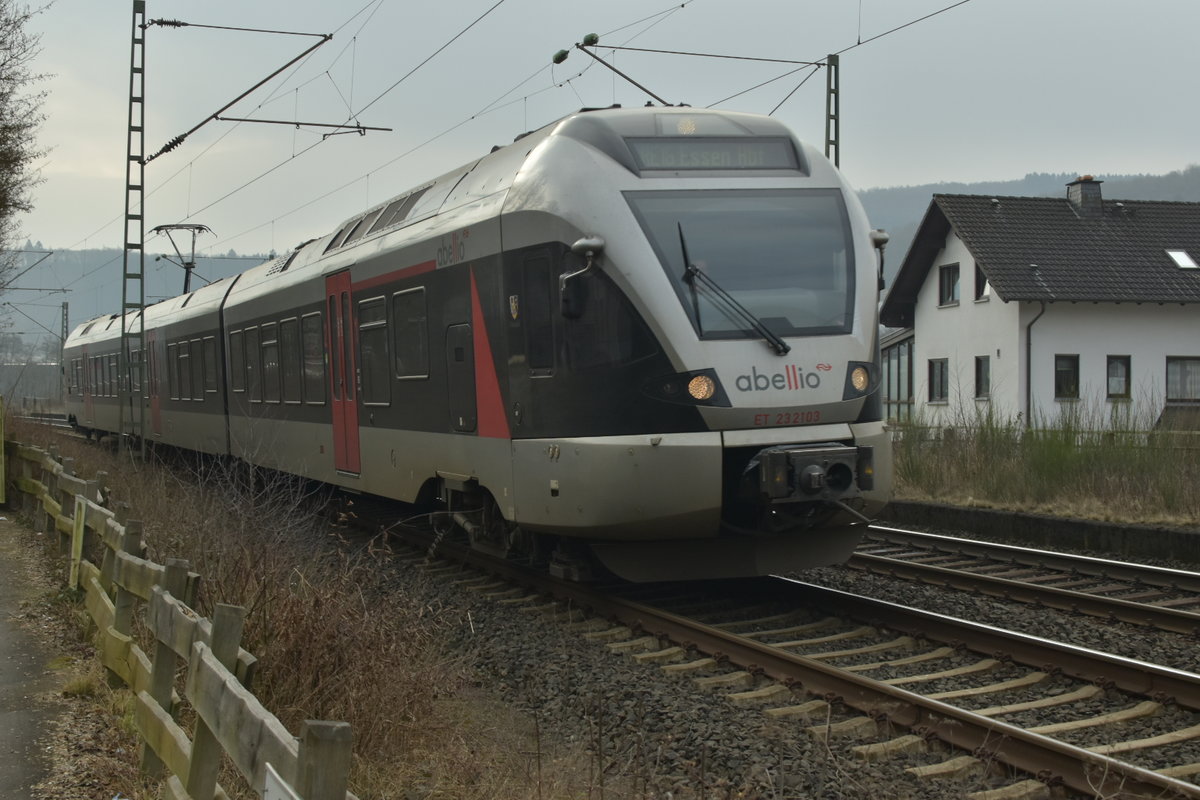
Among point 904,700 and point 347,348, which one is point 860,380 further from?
point 347,348

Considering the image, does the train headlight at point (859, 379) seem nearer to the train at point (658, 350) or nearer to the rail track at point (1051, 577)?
the train at point (658, 350)

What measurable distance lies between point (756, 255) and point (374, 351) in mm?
4726

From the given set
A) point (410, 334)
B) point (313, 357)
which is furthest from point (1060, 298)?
point (410, 334)

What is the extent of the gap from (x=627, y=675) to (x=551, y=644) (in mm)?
1065

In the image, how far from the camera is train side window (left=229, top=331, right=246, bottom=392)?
17.4 metres

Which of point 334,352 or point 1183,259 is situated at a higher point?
point 1183,259

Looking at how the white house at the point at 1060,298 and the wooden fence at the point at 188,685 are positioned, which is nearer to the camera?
the wooden fence at the point at 188,685

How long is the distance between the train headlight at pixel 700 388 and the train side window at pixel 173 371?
1589cm

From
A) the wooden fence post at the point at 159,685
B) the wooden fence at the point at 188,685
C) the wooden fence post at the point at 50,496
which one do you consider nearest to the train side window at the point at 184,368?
the wooden fence post at the point at 50,496

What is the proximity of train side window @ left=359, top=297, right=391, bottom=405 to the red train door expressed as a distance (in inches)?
10.4

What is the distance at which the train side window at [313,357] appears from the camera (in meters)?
13.5

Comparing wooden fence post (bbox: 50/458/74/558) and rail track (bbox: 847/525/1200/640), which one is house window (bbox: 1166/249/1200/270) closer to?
rail track (bbox: 847/525/1200/640)

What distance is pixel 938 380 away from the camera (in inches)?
1453

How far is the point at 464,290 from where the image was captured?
32.0 ft
